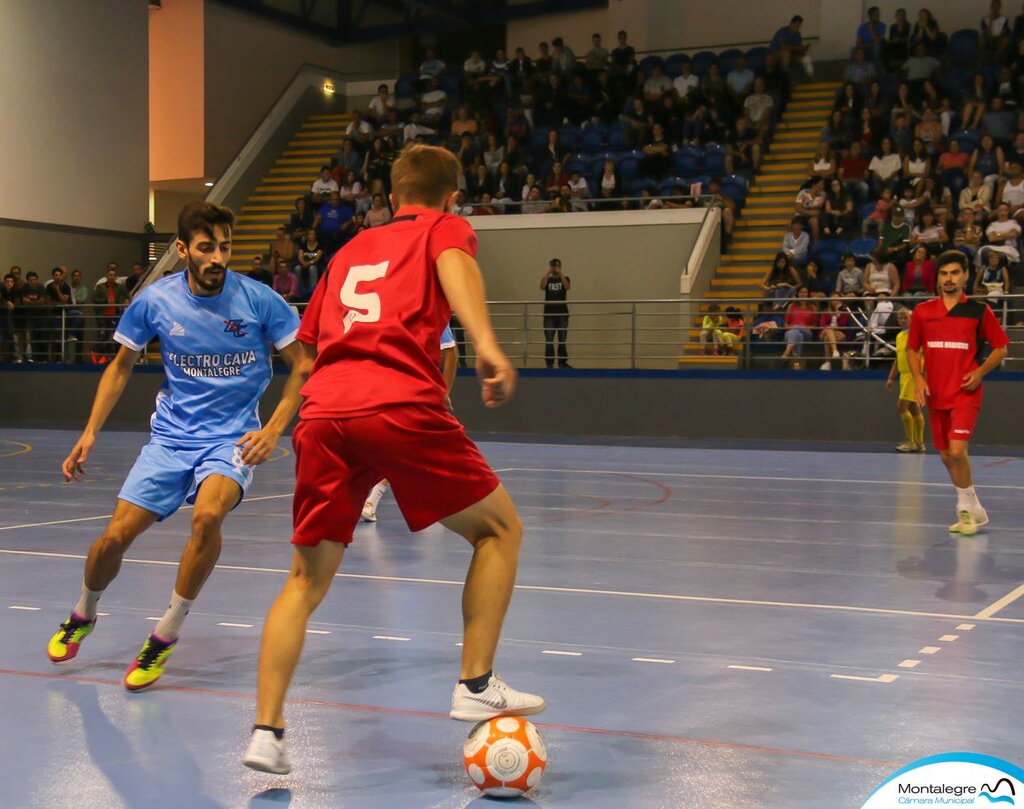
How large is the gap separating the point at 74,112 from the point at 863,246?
55.5ft

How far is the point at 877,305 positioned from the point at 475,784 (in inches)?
639

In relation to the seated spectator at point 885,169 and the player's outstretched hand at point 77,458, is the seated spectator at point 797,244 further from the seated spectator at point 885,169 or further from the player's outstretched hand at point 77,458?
the player's outstretched hand at point 77,458

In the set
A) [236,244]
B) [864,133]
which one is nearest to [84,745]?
[864,133]

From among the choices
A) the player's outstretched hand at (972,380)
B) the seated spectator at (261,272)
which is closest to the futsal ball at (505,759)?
the player's outstretched hand at (972,380)

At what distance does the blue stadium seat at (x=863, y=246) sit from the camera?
20.4 m

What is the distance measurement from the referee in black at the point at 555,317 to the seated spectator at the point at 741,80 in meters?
5.87

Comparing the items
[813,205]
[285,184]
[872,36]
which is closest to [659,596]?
[813,205]

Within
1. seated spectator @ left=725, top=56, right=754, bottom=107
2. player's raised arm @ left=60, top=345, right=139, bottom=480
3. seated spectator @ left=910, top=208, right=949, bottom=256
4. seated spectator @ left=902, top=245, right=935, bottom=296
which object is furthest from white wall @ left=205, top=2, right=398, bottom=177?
player's raised arm @ left=60, top=345, right=139, bottom=480

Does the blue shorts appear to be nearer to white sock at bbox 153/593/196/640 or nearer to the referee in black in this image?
white sock at bbox 153/593/196/640

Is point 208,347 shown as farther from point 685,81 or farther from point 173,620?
point 685,81

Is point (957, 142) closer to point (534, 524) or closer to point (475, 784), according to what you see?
point (534, 524)

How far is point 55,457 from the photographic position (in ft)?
56.0

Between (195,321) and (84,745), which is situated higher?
(195,321)

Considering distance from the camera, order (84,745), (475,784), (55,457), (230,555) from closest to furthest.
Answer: (475,784) < (84,745) < (230,555) < (55,457)
